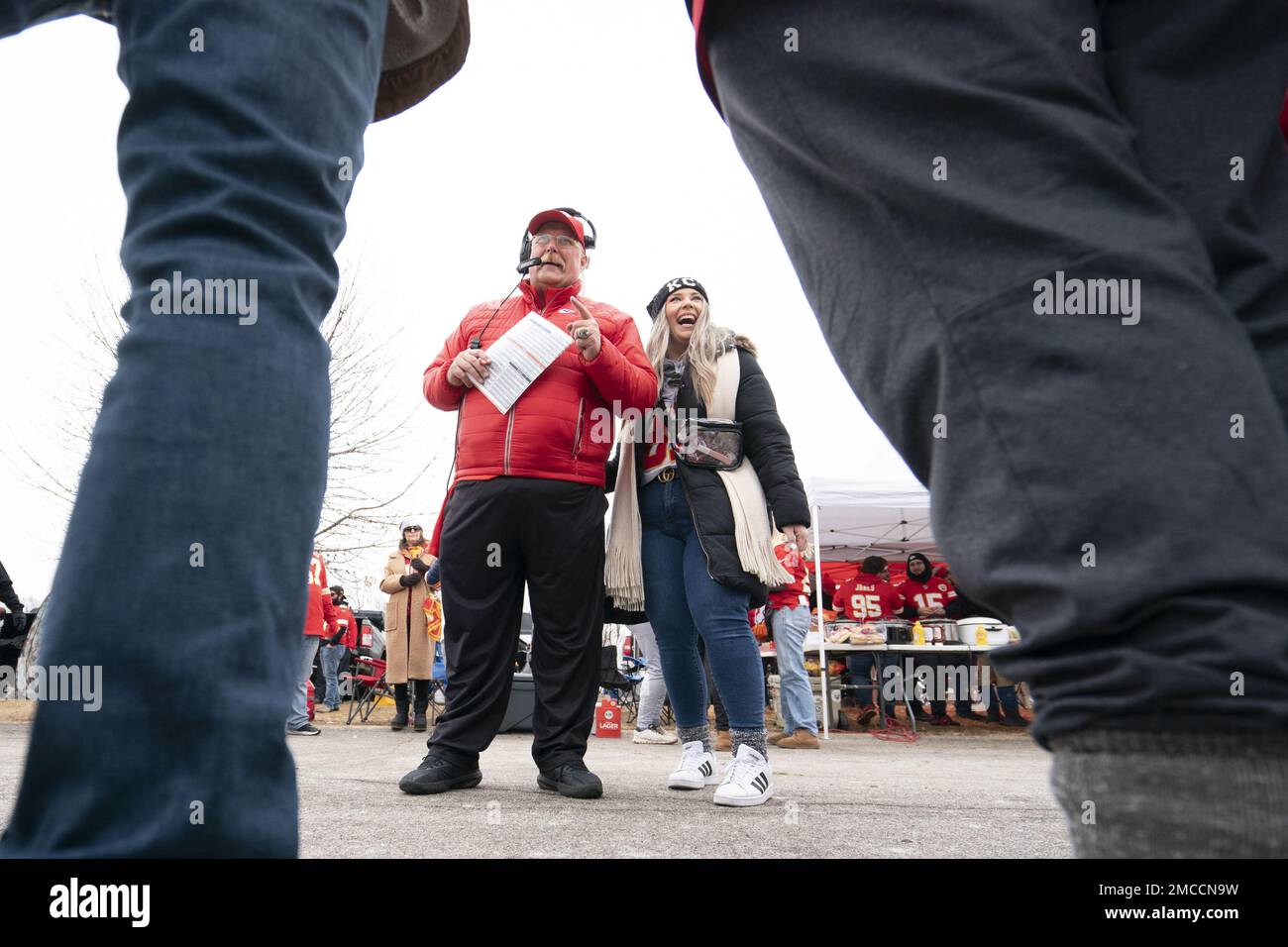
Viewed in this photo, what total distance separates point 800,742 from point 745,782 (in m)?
4.42

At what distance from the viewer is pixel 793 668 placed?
7402mm

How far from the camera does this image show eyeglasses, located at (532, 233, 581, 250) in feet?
12.2

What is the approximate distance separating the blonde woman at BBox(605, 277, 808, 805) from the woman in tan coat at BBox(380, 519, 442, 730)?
5480mm

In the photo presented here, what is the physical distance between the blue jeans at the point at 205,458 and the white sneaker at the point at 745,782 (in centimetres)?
242

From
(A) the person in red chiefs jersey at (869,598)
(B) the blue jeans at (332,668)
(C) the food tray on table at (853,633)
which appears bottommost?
(B) the blue jeans at (332,668)

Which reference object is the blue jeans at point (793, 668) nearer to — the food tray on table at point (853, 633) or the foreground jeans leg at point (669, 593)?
the food tray on table at point (853, 633)

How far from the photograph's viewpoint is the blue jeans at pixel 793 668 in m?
7.40

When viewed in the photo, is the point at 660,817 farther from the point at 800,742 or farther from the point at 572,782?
the point at 800,742

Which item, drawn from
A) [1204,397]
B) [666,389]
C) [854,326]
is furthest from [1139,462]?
[666,389]

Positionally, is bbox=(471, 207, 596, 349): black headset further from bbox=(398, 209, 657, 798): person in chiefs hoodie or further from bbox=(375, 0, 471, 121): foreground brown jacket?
bbox=(375, 0, 471, 121): foreground brown jacket

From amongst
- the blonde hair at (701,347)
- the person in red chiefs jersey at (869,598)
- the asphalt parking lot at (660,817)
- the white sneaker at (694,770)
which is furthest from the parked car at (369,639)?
the white sneaker at (694,770)

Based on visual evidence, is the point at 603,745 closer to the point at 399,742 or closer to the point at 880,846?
the point at 399,742

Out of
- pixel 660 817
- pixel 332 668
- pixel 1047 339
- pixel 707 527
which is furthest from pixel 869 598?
pixel 1047 339

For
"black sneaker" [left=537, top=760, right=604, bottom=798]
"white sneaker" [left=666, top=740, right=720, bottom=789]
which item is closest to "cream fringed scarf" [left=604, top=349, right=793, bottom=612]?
"white sneaker" [left=666, top=740, right=720, bottom=789]
